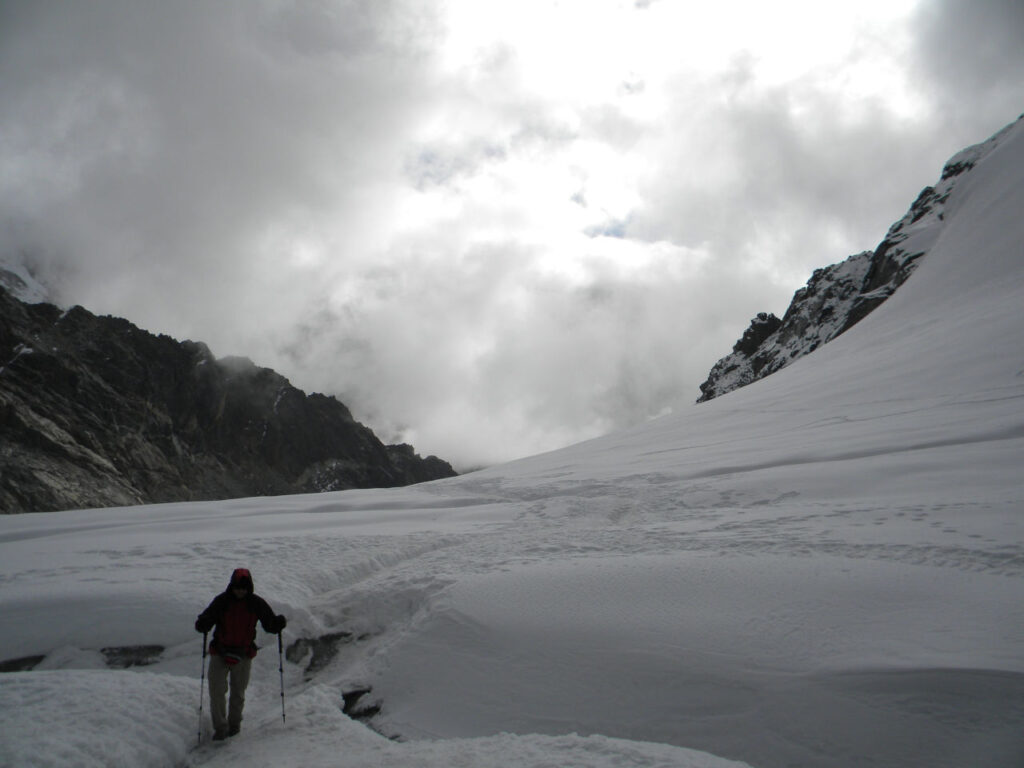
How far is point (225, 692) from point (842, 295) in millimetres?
114131

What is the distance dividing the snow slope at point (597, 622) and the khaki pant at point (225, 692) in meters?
0.20

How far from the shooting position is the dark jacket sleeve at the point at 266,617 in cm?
543

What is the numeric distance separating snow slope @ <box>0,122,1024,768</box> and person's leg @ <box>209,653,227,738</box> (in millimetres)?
213

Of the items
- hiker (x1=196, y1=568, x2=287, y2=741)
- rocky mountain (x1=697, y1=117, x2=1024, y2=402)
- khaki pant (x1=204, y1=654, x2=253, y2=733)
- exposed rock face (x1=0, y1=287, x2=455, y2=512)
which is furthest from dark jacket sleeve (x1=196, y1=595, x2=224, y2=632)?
exposed rock face (x1=0, y1=287, x2=455, y2=512)

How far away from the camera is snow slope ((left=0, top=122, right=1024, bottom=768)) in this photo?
4230 mm

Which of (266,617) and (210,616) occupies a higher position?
(210,616)

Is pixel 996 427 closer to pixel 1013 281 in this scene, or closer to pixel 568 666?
pixel 568 666

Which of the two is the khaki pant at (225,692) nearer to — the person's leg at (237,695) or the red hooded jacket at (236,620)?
the person's leg at (237,695)

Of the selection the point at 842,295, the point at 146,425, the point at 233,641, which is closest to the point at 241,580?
the point at 233,641

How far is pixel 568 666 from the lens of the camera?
519 cm

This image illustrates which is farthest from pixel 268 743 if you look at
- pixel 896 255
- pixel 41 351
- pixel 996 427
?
pixel 41 351

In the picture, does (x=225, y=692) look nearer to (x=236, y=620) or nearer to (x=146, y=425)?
(x=236, y=620)

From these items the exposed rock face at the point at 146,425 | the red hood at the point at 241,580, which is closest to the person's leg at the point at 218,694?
the red hood at the point at 241,580

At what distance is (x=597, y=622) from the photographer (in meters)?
5.66
